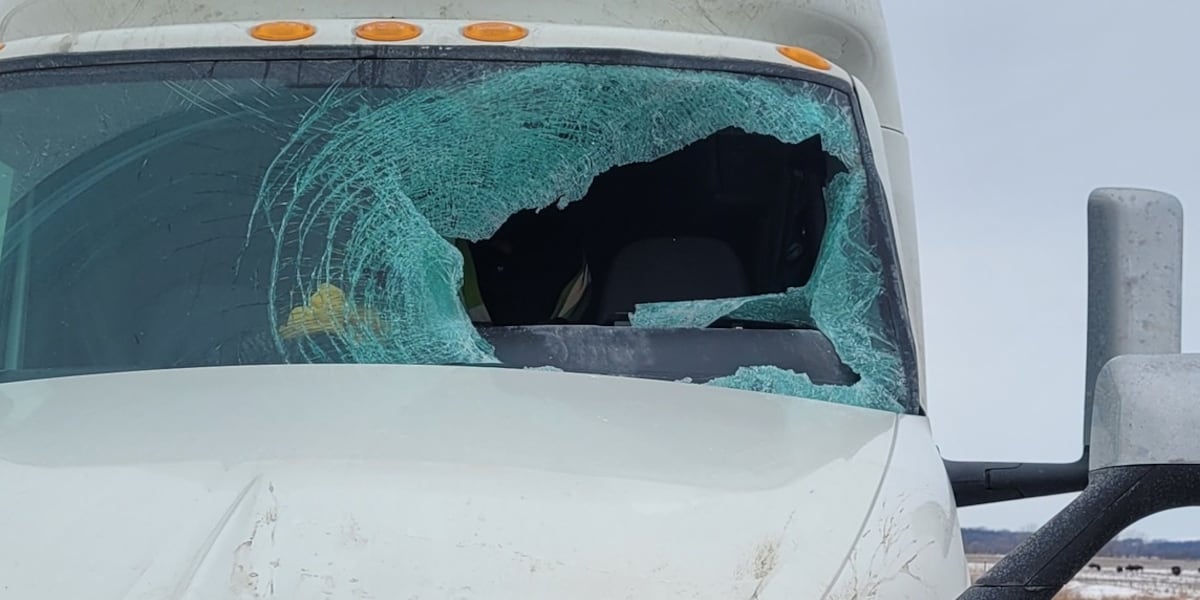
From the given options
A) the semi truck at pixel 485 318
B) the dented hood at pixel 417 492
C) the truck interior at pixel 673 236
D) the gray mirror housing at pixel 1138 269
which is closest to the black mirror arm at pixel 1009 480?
the semi truck at pixel 485 318

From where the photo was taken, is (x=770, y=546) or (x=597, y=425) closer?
(x=770, y=546)

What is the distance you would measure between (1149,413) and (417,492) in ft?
3.35

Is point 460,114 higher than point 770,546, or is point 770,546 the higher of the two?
point 460,114

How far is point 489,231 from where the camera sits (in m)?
3.21

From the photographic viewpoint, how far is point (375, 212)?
302cm

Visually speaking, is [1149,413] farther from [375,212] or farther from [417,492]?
[375,212]

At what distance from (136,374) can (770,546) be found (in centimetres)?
131

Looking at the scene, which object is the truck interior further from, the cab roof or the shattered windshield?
the cab roof

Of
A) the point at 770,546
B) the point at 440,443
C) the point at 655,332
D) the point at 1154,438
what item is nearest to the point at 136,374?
the point at 440,443

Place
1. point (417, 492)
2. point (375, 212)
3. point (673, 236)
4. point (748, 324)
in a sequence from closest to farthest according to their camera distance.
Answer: point (417, 492) < point (375, 212) < point (748, 324) < point (673, 236)

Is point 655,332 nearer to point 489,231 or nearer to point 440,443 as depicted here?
point 489,231

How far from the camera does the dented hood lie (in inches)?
77.8

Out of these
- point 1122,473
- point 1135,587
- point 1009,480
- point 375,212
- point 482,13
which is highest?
point 482,13

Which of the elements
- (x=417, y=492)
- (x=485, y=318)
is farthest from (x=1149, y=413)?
(x=485, y=318)
